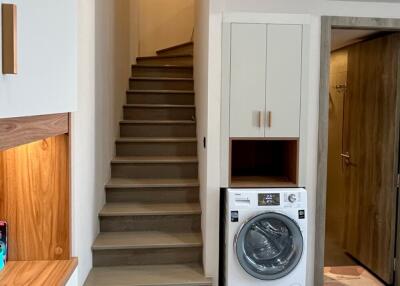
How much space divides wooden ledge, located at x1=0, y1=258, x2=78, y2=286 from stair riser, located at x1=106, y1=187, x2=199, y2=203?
1912 millimetres

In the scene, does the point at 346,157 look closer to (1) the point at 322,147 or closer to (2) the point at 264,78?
(1) the point at 322,147

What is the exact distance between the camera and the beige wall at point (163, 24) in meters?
6.71

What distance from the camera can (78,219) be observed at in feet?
8.96

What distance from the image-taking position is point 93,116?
10.8 feet

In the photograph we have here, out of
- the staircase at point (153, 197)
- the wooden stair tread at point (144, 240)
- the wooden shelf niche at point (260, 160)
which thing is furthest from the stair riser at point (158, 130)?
the wooden stair tread at point (144, 240)

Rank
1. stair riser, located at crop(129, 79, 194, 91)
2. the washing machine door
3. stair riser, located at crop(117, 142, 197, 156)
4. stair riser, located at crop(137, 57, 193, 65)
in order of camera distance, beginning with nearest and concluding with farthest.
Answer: the washing machine door
stair riser, located at crop(117, 142, 197, 156)
stair riser, located at crop(129, 79, 194, 91)
stair riser, located at crop(137, 57, 193, 65)

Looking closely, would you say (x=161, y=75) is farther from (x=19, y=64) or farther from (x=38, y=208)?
(x=19, y=64)

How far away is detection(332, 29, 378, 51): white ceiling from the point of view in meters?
3.84

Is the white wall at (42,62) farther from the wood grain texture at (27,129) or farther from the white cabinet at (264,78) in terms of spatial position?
the white cabinet at (264,78)

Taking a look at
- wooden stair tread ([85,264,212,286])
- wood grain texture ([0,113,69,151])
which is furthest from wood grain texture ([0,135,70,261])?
wooden stair tread ([85,264,212,286])

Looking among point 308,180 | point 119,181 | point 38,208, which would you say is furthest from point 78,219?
point 308,180

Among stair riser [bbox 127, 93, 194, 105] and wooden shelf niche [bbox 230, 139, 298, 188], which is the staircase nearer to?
stair riser [bbox 127, 93, 194, 105]

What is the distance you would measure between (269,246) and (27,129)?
2.26m

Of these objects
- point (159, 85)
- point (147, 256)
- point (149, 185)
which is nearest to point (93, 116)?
point (149, 185)
